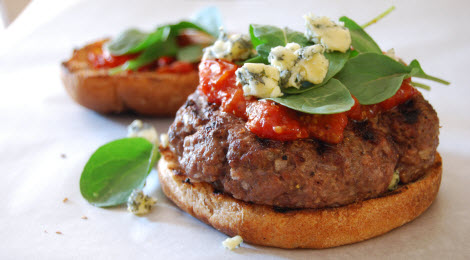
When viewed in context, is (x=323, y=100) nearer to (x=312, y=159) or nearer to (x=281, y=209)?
(x=312, y=159)

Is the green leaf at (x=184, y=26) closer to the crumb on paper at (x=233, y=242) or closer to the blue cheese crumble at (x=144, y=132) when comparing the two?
the blue cheese crumble at (x=144, y=132)

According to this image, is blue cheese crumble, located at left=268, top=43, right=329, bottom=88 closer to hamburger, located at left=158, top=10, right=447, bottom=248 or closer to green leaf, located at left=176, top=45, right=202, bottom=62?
hamburger, located at left=158, top=10, right=447, bottom=248

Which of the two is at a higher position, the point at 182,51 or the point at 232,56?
the point at 232,56

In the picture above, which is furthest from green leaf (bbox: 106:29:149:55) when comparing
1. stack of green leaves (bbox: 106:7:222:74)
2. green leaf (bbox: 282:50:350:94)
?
green leaf (bbox: 282:50:350:94)

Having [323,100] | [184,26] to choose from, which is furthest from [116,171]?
[184,26]

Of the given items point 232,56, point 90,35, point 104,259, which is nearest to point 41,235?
point 104,259

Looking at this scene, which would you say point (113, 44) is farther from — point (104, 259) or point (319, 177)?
point (319, 177)
